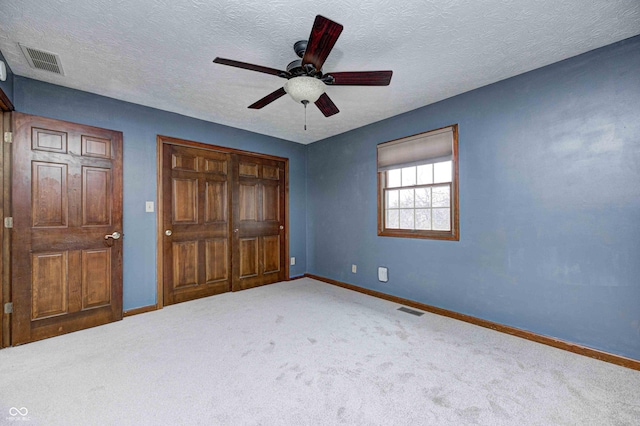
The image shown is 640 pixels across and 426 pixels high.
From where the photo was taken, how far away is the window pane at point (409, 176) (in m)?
3.63

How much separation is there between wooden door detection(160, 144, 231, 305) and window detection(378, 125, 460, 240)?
2.37 meters

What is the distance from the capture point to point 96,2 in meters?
1.75

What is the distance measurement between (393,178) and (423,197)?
1.74 ft

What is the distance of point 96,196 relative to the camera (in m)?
2.97

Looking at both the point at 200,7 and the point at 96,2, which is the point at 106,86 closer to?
the point at 96,2

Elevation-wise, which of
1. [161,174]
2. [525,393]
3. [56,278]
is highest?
[161,174]

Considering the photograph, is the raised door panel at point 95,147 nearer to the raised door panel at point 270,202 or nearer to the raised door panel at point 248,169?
the raised door panel at point 248,169

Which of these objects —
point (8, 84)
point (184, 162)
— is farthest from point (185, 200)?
point (8, 84)

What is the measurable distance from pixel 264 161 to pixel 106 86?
222 centimetres

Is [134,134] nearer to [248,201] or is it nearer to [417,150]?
[248,201]

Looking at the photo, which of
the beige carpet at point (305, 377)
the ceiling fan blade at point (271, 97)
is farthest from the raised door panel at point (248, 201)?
the ceiling fan blade at point (271, 97)

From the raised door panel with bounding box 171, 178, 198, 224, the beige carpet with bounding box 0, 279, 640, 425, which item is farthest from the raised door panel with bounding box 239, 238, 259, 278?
the beige carpet with bounding box 0, 279, 640, 425

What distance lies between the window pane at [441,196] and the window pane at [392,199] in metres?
0.53

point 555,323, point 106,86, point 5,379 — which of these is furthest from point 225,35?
point 555,323
